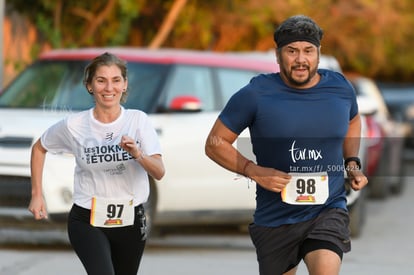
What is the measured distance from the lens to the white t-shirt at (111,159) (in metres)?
6.50

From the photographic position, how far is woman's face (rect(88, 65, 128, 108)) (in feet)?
21.3

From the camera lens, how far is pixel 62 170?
10.5 metres

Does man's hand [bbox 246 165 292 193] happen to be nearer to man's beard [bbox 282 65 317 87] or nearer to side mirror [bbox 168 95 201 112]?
man's beard [bbox 282 65 317 87]

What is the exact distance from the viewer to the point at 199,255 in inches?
438

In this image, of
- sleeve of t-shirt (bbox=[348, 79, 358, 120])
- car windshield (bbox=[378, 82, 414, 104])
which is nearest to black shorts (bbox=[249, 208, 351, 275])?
sleeve of t-shirt (bbox=[348, 79, 358, 120])

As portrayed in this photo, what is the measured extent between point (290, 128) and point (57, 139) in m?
1.42

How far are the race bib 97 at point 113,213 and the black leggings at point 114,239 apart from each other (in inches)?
1.3

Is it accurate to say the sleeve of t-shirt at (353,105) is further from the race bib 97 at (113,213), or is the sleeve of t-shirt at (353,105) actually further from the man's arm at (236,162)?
the race bib 97 at (113,213)

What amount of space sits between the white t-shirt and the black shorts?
0.76 metres

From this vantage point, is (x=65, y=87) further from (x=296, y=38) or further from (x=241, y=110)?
(x=296, y=38)

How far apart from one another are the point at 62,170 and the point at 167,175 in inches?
39.9

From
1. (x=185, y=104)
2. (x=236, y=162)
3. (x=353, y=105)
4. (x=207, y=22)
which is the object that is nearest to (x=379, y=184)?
(x=207, y=22)

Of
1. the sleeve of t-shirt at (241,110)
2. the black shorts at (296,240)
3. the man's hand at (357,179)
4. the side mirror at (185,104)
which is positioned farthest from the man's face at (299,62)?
the side mirror at (185,104)

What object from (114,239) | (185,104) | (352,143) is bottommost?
(114,239)
